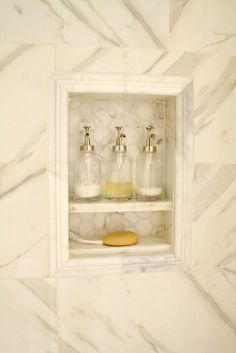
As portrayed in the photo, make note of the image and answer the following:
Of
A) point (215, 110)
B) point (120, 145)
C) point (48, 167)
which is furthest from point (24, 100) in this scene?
point (215, 110)

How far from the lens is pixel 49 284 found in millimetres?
759

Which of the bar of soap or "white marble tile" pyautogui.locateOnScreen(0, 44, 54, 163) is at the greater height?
"white marble tile" pyautogui.locateOnScreen(0, 44, 54, 163)

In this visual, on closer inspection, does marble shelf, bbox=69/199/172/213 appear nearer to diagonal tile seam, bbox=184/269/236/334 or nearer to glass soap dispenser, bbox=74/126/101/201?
glass soap dispenser, bbox=74/126/101/201

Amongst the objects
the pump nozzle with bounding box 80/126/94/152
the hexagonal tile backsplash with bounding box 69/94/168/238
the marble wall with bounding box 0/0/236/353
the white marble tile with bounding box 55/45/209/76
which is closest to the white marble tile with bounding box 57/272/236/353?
the marble wall with bounding box 0/0/236/353

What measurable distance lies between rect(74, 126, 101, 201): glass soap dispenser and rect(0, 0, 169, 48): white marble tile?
Result: 24 centimetres

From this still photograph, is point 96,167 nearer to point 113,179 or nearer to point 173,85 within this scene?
point 113,179

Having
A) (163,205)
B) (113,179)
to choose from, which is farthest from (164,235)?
Result: (113,179)

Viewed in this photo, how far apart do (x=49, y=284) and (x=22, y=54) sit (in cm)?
60

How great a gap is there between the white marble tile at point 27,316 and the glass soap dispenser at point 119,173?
297 mm

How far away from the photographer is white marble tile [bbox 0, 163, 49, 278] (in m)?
0.73

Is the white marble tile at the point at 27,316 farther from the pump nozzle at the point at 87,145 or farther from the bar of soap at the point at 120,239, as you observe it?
the pump nozzle at the point at 87,145

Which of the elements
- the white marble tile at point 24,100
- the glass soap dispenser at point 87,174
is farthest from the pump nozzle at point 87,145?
the white marble tile at point 24,100

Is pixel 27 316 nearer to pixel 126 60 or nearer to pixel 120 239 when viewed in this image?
pixel 120 239

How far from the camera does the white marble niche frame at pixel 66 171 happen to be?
735 millimetres
